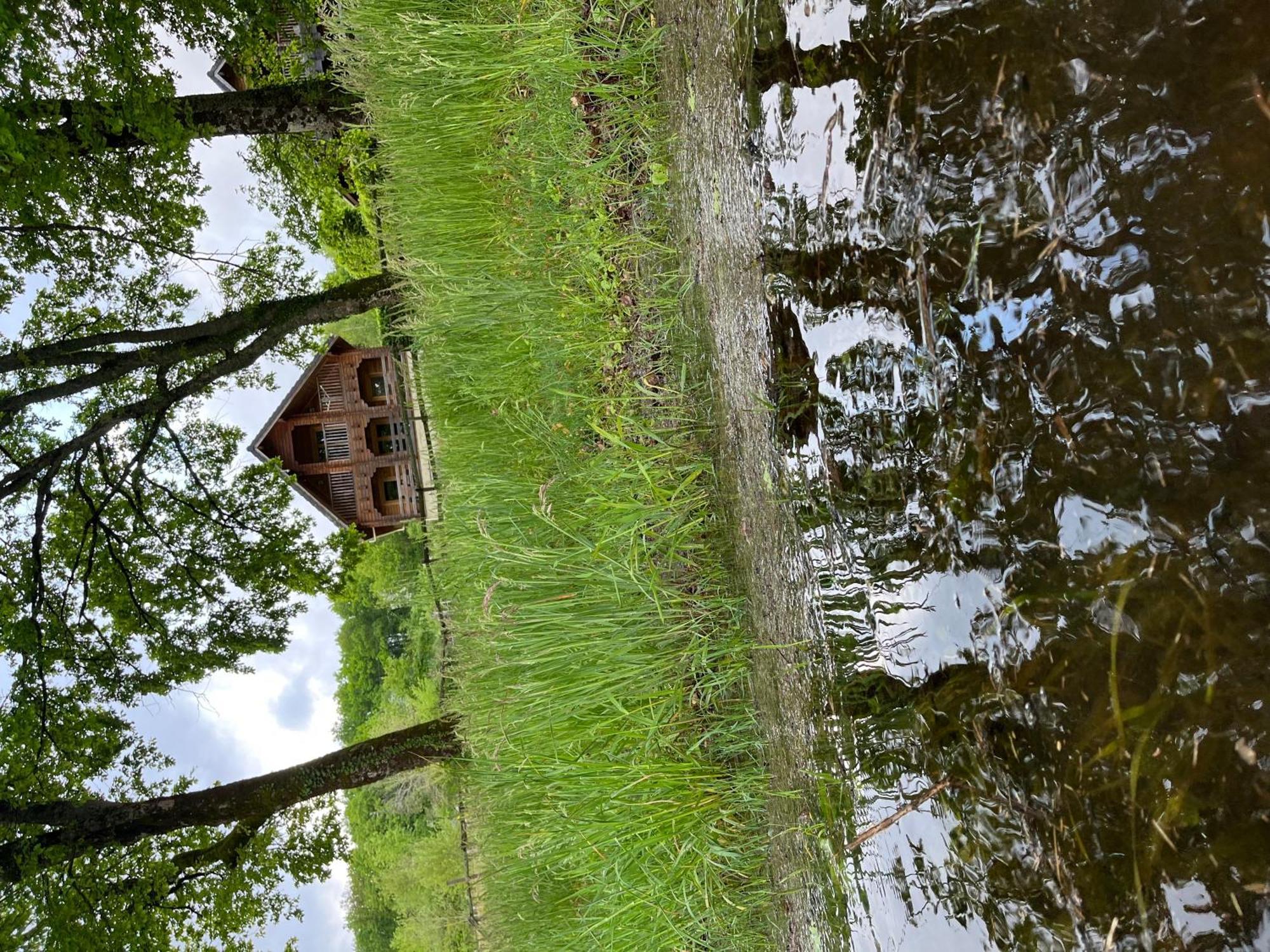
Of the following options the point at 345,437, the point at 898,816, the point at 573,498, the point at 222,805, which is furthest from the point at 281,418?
the point at 898,816

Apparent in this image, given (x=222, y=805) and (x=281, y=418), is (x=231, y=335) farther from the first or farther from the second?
(x=281, y=418)

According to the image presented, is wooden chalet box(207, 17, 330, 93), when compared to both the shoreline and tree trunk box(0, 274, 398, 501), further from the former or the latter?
the shoreline

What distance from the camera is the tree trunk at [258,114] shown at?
182 inches

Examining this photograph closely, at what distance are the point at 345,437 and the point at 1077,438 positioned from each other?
12590 millimetres

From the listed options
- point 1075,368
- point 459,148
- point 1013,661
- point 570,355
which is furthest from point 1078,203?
point 459,148

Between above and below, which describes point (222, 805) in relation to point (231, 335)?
below

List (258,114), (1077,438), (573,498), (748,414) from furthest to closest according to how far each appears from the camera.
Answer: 1. (258,114)
2. (573,498)
3. (748,414)
4. (1077,438)

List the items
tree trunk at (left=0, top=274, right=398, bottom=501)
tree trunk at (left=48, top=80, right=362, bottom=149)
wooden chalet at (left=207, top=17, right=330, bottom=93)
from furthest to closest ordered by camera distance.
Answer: wooden chalet at (left=207, top=17, right=330, bottom=93) < tree trunk at (left=0, top=274, right=398, bottom=501) < tree trunk at (left=48, top=80, right=362, bottom=149)

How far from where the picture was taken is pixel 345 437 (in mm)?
12367

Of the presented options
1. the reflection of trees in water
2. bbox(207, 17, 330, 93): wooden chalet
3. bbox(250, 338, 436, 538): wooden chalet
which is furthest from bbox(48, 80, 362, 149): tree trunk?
bbox(250, 338, 436, 538): wooden chalet

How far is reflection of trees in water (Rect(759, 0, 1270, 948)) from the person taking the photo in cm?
108

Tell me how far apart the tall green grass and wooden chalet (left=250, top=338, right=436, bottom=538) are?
844cm

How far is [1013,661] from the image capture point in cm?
145

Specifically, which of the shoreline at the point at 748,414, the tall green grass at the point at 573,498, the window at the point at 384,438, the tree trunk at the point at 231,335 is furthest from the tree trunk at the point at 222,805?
the window at the point at 384,438
